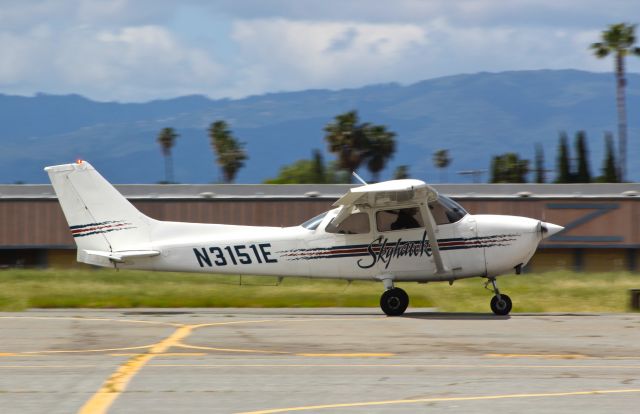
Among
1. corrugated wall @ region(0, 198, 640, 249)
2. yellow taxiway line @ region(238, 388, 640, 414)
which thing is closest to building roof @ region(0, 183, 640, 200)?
corrugated wall @ region(0, 198, 640, 249)

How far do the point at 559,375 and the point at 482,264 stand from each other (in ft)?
22.6

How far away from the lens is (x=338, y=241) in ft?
58.4

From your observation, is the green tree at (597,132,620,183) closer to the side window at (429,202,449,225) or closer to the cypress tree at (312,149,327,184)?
the cypress tree at (312,149,327,184)

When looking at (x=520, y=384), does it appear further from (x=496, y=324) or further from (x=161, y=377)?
(x=496, y=324)

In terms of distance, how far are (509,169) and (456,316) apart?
93.6 meters

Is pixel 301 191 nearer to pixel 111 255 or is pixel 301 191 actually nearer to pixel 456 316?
pixel 111 255

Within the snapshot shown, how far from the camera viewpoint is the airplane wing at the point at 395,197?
16609mm

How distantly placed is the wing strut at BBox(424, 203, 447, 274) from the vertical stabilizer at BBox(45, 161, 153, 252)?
479 cm

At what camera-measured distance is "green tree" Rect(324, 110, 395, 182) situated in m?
81.8

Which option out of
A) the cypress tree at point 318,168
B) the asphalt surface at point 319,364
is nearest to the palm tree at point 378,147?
the cypress tree at point 318,168

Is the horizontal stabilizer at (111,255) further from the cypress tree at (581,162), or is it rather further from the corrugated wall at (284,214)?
the cypress tree at (581,162)

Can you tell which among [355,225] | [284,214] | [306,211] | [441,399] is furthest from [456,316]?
[284,214]

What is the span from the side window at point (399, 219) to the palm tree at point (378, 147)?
66300 millimetres

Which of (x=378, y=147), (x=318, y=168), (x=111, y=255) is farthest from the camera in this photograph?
(x=318, y=168)
